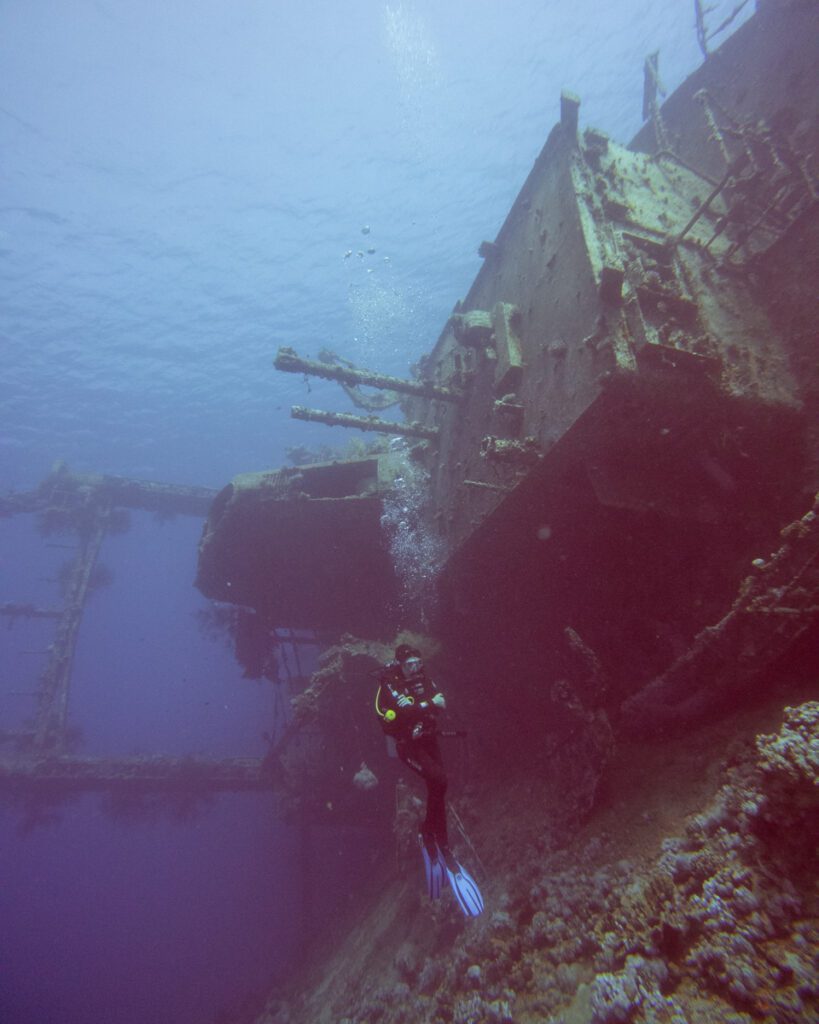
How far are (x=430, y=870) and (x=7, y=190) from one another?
1290 inches

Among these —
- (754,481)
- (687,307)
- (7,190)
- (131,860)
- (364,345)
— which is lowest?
(131,860)

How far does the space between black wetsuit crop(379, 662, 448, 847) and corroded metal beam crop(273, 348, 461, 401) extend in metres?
4.91

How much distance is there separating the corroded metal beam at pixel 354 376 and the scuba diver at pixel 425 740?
482 cm

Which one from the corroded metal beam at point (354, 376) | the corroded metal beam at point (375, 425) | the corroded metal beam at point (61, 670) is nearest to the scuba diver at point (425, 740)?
the corroded metal beam at point (354, 376)

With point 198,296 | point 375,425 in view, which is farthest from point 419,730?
point 198,296

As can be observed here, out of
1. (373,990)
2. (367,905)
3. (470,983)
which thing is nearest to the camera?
(470,983)

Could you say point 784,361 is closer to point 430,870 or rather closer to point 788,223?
point 788,223

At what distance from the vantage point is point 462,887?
477cm

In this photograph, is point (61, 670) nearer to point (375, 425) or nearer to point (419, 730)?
point (375, 425)

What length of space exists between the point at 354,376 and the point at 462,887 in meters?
7.03

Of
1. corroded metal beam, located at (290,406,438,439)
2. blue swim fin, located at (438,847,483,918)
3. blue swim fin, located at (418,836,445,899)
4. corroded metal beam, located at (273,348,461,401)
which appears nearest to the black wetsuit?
blue swim fin, located at (418,836,445,899)

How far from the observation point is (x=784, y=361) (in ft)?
19.5

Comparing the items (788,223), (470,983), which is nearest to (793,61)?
(788,223)

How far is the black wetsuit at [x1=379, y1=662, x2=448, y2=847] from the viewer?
14.9 feet
